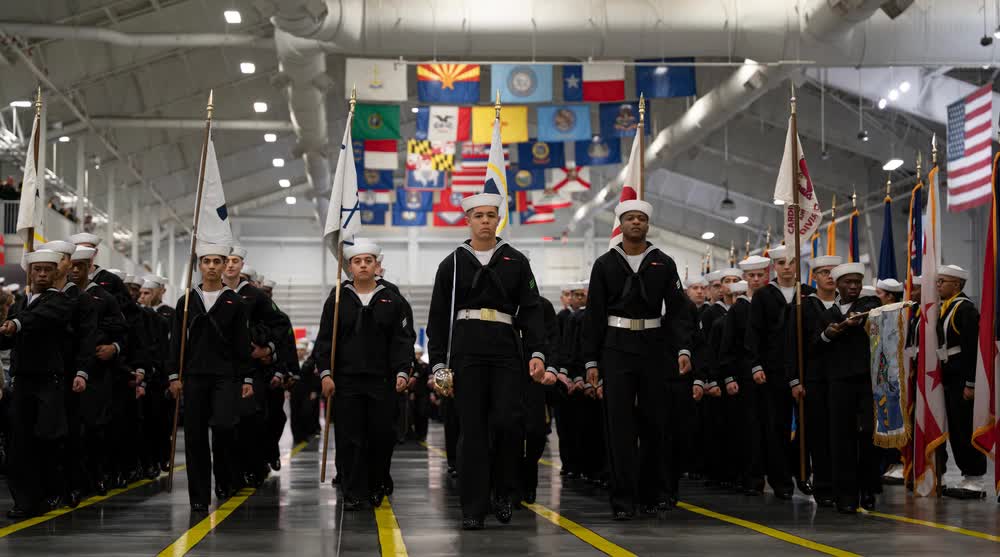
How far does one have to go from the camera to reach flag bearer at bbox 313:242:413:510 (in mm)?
9000

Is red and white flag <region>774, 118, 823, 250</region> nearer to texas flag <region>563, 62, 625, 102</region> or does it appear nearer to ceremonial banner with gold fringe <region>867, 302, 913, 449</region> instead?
ceremonial banner with gold fringe <region>867, 302, 913, 449</region>

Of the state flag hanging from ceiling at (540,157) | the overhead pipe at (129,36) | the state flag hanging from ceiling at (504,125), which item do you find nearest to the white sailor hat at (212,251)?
the state flag hanging from ceiling at (504,125)

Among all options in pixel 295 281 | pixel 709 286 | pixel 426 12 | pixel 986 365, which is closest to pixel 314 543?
pixel 986 365

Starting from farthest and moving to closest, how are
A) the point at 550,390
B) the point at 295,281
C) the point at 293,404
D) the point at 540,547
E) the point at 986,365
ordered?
the point at 295,281 → the point at 293,404 → the point at 550,390 → the point at 986,365 → the point at 540,547

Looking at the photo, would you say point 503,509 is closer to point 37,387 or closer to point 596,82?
point 37,387

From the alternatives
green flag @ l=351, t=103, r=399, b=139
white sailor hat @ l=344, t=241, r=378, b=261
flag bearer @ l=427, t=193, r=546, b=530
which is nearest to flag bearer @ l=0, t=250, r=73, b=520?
white sailor hat @ l=344, t=241, r=378, b=261

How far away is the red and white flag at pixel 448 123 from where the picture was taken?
2102cm

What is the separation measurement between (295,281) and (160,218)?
912 centimetres

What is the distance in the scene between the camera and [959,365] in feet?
34.6

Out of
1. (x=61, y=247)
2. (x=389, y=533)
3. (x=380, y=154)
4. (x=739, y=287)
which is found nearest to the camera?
(x=389, y=533)

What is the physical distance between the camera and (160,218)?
131 feet

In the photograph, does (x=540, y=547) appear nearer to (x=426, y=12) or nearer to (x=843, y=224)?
(x=426, y=12)

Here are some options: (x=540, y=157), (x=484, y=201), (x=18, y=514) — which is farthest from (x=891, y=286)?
(x=540, y=157)

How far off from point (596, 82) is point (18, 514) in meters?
12.5
